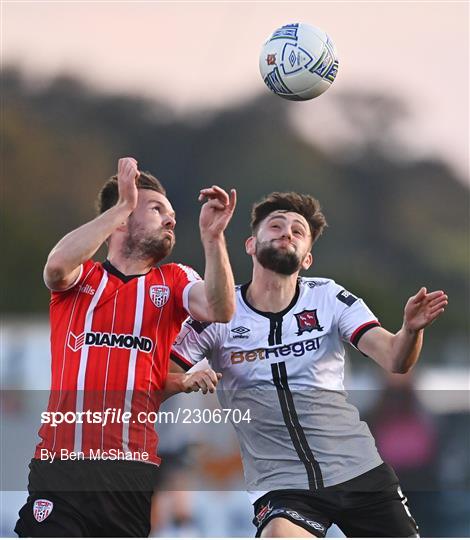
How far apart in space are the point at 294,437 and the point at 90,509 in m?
1.13

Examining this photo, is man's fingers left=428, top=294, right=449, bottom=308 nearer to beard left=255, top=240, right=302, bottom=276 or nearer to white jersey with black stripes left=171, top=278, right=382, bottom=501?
white jersey with black stripes left=171, top=278, right=382, bottom=501

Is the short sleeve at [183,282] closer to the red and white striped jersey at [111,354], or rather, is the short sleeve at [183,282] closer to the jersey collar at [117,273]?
the red and white striped jersey at [111,354]

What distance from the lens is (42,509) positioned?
477cm

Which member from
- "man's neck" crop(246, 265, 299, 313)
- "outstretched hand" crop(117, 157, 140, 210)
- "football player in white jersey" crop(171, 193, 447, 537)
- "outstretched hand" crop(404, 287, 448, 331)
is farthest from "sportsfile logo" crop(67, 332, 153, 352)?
"outstretched hand" crop(404, 287, 448, 331)

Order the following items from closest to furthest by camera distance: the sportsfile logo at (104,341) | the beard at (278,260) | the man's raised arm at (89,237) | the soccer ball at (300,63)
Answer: the man's raised arm at (89,237) → the sportsfile logo at (104,341) → the beard at (278,260) → the soccer ball at (300,63)

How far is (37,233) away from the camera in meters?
23.0

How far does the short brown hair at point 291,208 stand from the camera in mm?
5824

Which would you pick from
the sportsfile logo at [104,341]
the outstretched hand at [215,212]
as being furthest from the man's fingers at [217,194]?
the sportsfile logo at [104,341]

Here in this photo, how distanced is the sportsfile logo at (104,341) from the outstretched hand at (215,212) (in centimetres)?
63

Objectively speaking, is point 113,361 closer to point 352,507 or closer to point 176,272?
point 176,272

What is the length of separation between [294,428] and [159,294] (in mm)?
954

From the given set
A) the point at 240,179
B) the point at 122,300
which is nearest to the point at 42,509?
the point at 122,300

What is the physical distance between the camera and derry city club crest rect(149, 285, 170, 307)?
16.9 feet

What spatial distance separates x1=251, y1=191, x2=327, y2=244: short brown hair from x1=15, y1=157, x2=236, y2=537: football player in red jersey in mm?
731
